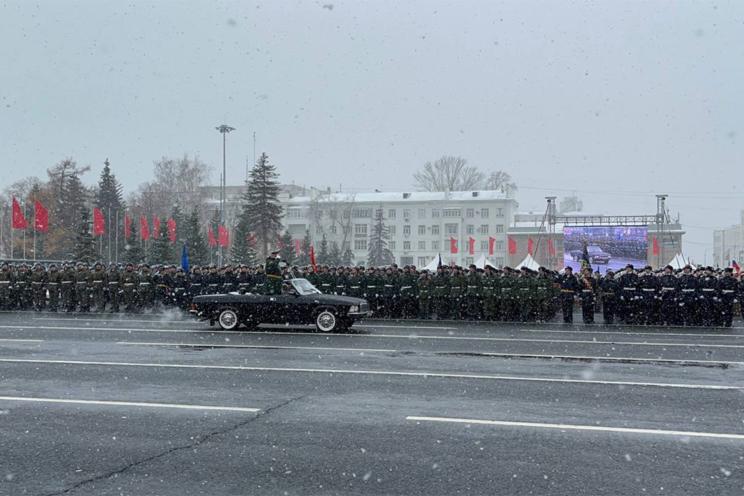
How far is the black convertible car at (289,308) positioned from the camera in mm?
18500

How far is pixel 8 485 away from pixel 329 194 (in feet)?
408

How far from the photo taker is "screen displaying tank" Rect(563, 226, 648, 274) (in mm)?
57125

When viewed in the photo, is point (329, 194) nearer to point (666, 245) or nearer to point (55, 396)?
point (666, 245)

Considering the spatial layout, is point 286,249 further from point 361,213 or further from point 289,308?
point 361,213

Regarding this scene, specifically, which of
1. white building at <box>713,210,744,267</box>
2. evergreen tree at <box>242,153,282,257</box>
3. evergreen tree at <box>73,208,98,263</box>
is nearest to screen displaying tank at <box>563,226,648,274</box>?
evergreen tree at <box>242,153,282,257</box>

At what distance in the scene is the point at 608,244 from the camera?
57875 millimetres

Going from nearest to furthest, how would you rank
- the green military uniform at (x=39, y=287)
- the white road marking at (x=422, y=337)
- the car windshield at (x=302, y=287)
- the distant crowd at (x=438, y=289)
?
the white road marking at (x=422, y=337) → the car windshield at (x=302, y=287) → the distant crowd at (x=438, y=289) → the green military uniform at (x=39, y=287)

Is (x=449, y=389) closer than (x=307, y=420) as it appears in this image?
No

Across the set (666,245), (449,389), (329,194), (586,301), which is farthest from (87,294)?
(329,194)

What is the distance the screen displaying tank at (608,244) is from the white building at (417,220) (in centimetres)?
6411

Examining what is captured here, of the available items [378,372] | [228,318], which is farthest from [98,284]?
[378,372]

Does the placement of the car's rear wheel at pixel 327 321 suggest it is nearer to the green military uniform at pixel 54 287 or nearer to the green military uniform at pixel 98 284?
the green military uniform at pixel 98 284

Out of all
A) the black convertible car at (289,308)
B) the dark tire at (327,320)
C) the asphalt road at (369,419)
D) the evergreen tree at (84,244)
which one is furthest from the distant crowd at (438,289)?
the evergreen tree at (84,244)

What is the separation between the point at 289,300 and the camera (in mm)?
18547
